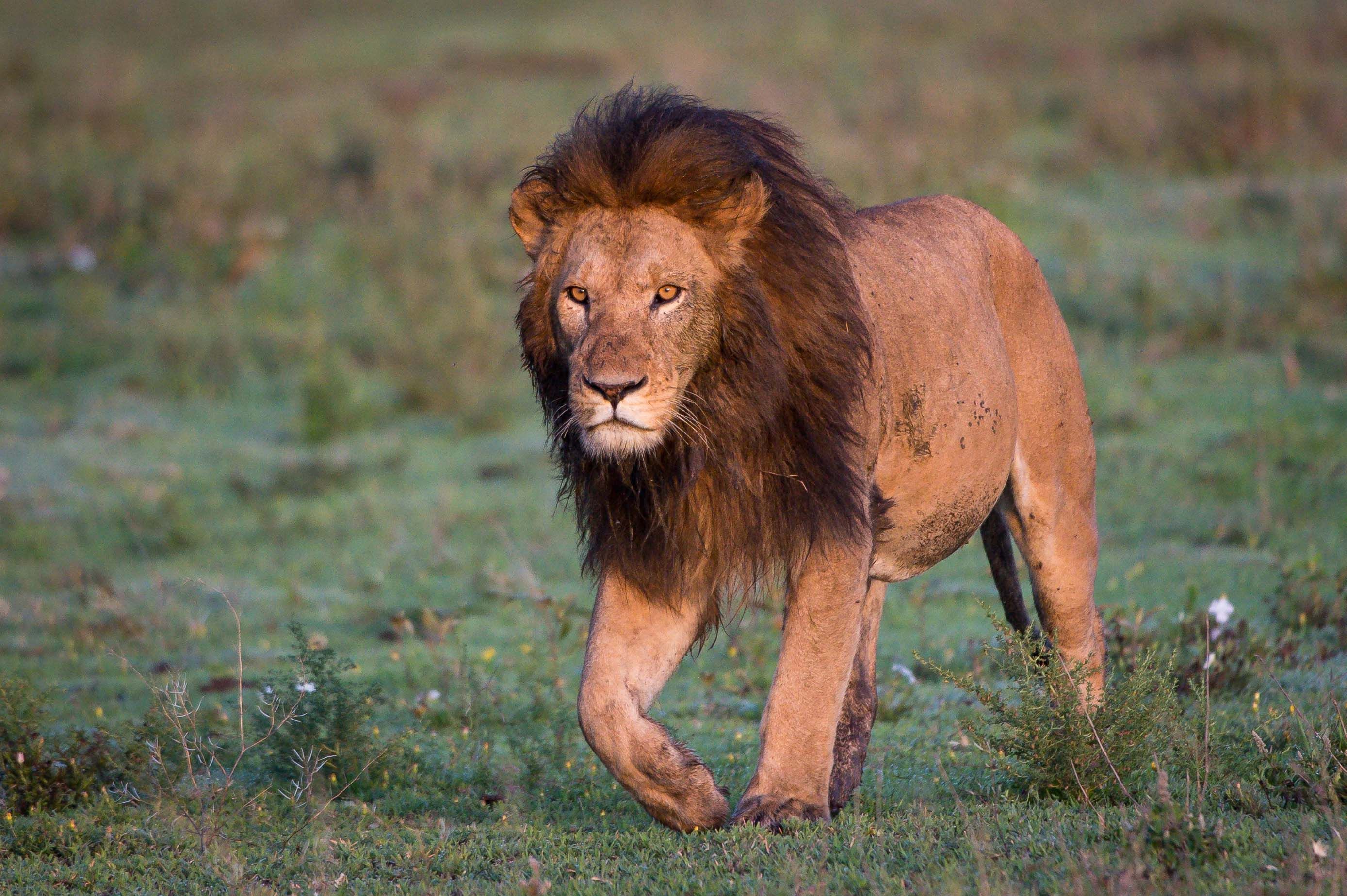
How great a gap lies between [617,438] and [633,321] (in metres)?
0.31

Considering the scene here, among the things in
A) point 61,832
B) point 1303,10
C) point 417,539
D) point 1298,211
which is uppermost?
point 1303,10

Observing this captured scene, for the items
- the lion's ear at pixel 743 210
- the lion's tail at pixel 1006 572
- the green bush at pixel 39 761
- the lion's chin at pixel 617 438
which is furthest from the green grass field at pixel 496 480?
the lion's ear at pixel 743 210

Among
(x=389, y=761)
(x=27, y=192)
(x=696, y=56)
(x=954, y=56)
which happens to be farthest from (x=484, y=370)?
(x=954, y=56)

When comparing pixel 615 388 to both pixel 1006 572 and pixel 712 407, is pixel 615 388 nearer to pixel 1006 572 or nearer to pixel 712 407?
pixel 712 407

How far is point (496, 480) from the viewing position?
11.2 m

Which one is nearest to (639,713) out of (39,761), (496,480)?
(39,761)

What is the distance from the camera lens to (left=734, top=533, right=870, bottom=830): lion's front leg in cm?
439

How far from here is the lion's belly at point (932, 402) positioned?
16.0 ft

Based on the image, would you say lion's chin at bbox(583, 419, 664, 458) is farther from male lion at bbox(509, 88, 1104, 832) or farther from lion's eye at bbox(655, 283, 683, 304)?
lion's eye at bbox(655, 283, 683, 304)

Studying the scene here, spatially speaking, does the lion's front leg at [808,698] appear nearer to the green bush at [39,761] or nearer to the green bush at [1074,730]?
the green bush at [1074,730]

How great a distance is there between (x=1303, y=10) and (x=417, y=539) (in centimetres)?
2145

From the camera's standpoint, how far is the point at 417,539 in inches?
386

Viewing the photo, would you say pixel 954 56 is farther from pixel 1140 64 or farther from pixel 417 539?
pixel 417 539

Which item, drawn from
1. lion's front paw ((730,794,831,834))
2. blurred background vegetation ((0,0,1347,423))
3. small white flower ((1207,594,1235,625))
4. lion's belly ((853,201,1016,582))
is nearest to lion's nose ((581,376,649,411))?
lion's belly ((853,201,1016,582))
